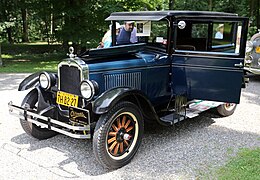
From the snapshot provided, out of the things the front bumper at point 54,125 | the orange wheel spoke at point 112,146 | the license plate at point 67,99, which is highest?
the license plate at point 67,99

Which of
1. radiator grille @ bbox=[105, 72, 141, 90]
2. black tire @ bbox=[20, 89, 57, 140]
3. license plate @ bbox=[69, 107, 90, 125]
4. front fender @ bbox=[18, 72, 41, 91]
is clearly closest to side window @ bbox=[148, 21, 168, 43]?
radiator grille @ bbox=[105, 72, 141, 90]

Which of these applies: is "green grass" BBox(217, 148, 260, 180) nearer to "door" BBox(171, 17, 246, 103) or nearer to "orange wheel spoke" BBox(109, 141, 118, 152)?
"door" BBox(171, 17, 246, 103)

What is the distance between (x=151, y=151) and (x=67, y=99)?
4.40 feet

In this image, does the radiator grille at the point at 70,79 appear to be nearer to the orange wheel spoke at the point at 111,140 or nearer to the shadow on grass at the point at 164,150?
the orange wheel spoke at the point at 111,140

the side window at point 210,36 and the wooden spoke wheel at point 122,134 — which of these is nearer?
the wooden spoke wheel at point 122,134

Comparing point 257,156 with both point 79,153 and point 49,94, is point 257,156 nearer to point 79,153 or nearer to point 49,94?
point 79,153

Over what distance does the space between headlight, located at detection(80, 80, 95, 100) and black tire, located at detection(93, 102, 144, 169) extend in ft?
0.96

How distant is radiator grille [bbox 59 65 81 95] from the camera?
3686 millimetres

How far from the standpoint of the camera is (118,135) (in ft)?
11.7

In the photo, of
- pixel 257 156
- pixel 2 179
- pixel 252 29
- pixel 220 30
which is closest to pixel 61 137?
pixel 2 179

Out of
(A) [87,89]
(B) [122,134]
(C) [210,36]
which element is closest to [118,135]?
(B) [122,134]

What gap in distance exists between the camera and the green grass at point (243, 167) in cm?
329

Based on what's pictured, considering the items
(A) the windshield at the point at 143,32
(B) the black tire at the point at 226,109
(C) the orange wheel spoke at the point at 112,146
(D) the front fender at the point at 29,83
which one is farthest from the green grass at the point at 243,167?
(D) the front fender at the point at 29,83

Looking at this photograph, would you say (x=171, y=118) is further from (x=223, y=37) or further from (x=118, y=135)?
(x=223, y=37)
